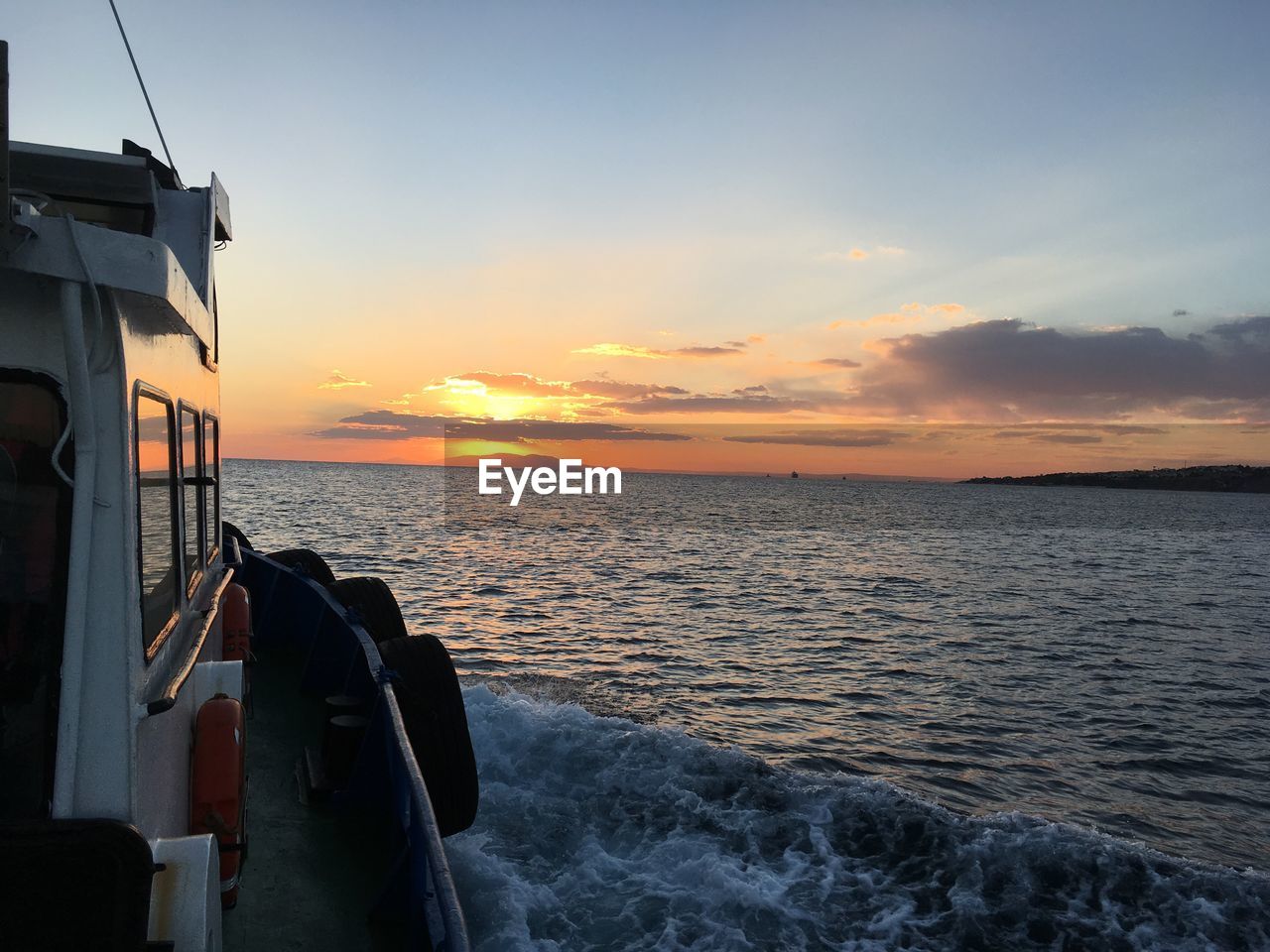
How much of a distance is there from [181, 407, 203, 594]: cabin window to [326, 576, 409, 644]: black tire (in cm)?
446

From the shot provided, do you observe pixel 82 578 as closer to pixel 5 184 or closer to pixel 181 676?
pixel 181 676

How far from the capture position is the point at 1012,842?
8.30m

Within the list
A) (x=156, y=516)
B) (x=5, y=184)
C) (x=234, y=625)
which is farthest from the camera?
(x=234, y=625)

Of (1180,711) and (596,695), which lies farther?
(1180,711)

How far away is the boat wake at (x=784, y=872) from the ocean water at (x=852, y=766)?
1.1 inches

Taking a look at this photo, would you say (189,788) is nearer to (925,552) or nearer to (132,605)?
(132,605)

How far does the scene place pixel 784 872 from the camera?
742 centimetres

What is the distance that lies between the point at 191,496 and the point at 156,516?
56.9 inches

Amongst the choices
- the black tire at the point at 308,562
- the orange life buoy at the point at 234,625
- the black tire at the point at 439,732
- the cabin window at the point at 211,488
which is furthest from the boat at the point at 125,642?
the black tire at the point at 308,562

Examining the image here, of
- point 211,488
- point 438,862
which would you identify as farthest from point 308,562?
point 438,862

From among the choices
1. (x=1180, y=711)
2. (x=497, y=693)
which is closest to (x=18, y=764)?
(x=497, y=693)

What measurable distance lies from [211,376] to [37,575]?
11.5ft

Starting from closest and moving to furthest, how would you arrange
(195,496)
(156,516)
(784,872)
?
(156,516) < (195,496) < (784,872)

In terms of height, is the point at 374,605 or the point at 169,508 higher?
the point at 169,508
